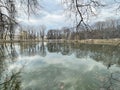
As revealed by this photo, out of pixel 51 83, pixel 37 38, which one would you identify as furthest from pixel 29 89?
pixel 37 38

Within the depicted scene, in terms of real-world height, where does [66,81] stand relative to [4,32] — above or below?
below

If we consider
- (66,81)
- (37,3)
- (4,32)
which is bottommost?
(66,81)

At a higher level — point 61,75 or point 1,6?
point 1,6

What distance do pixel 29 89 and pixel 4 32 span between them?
2469 millimetres

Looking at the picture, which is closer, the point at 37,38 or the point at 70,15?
the point at 70,15

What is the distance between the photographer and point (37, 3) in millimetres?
3418

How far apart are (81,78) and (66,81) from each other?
0.82 m

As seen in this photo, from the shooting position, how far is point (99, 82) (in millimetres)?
7059

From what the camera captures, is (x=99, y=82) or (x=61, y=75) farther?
(x=61, y=75)

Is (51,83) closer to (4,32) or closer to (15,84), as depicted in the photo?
(15,84)

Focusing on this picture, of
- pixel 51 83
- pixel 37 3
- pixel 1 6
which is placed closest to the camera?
pixel 37 3

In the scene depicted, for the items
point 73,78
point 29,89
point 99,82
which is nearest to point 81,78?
point 73,78

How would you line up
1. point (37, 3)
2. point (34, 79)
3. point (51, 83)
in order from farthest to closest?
point (34, 79), point (51, 83), point (37, 3)

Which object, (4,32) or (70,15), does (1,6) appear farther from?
(70,15)
